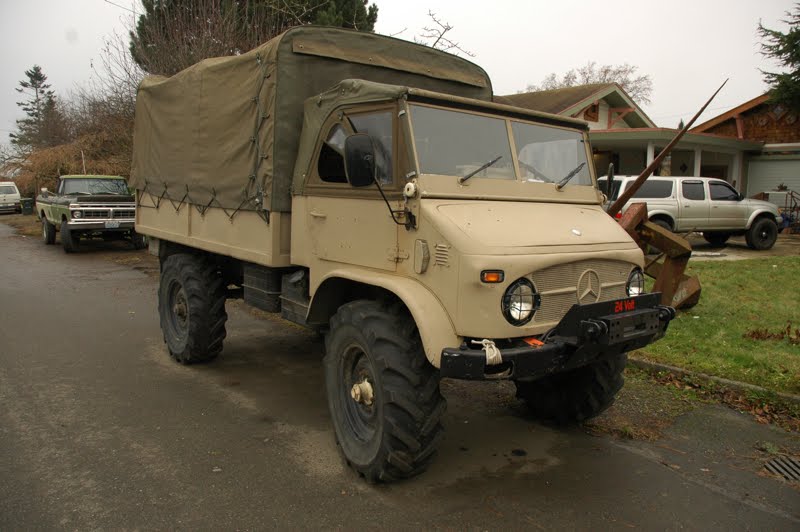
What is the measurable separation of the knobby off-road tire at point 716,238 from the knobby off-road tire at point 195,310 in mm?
14227

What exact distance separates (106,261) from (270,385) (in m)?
11.1

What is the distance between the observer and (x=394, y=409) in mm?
3652

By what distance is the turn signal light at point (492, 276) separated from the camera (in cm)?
345

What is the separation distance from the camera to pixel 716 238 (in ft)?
55.2

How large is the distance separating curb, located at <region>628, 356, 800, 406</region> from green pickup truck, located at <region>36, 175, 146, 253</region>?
555 inches

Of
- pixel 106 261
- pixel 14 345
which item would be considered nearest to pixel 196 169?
pixel 14 345

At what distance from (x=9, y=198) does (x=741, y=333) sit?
3816cm

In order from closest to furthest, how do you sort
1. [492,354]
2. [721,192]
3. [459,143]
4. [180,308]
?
1. [492,354]
2. [459,143]
3. [180,308]
4. [721,192]

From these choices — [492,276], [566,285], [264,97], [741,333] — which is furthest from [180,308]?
[741,333]

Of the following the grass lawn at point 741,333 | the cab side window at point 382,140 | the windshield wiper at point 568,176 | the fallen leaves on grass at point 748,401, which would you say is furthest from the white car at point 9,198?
the fallen leaves on grass at point 748,401

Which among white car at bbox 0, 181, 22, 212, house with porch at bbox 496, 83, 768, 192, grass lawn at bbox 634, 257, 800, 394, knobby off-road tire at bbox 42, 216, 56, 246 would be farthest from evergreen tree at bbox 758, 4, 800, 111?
white car at bbox 0, 181, 22, 212

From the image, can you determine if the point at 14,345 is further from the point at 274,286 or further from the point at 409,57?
the point at 409,57

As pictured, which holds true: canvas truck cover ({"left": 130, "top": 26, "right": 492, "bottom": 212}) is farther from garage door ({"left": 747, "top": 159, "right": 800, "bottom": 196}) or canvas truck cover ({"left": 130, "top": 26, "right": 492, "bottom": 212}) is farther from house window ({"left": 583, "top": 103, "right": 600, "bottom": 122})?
garage door ({"left": 747, "top": 159, "right": 800, "bottom": 196})

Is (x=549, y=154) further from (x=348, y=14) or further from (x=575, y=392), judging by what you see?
(x=348, y=14)
